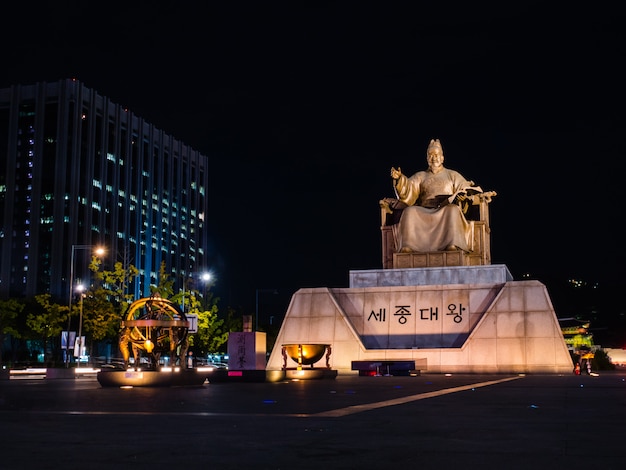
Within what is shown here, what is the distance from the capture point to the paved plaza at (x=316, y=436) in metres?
5.18

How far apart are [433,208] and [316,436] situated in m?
25.6

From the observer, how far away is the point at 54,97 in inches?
3890

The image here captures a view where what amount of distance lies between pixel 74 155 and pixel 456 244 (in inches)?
2999

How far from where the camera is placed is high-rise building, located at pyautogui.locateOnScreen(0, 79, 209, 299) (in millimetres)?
94562

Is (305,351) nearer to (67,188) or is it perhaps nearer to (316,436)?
(316,436)

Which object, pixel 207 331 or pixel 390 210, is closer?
pixel 390 210

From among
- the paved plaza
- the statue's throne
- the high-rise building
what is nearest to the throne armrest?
the statue's throne

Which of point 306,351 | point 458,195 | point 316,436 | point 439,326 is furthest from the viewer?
point 458,195

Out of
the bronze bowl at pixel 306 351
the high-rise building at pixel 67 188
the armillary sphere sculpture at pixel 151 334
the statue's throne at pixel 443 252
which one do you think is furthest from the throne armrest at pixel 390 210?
the high-rise building at pixel 67 188

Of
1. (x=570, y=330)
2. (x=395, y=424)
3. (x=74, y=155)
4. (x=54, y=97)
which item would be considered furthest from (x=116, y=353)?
(x=395, y=424)

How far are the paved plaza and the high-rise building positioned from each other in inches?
3119

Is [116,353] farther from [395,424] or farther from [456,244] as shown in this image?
[395,424]

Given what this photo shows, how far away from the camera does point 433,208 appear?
3173cm

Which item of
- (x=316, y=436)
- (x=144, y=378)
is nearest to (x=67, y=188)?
(x=144, y=378)
